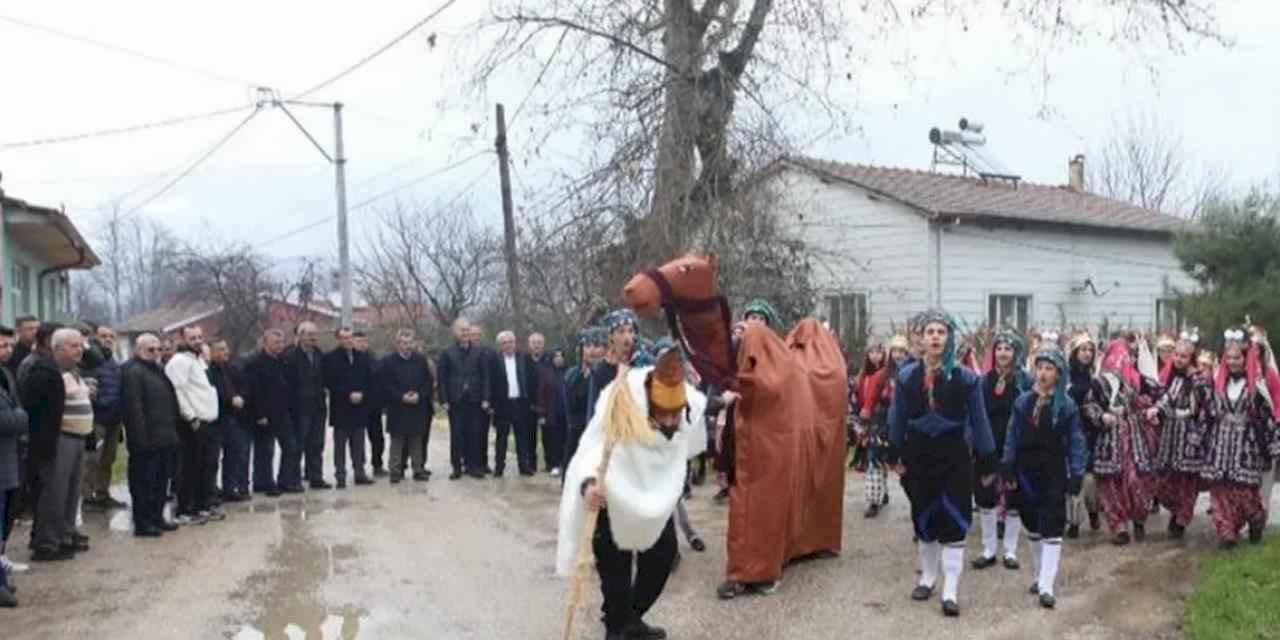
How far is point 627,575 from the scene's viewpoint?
23.2ft

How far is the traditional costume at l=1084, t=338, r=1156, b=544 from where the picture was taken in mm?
9859

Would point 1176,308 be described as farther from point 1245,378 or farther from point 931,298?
point 1245,378

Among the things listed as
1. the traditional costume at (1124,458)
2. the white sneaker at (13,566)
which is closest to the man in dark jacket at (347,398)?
the white sneaker at (13,566)

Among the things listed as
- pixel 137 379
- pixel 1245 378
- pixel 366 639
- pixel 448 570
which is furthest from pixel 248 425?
pixel 1245 378

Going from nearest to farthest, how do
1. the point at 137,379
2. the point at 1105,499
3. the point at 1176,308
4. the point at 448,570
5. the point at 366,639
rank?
the point at 366,639 < the point at 448,570 < the point at 1105,499 < the point at 137,379 < the point at 1176,308

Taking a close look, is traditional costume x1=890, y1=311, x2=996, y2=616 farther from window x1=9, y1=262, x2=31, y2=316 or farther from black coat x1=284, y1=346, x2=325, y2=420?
window x1=9, y1=262, x2=31, y2=316

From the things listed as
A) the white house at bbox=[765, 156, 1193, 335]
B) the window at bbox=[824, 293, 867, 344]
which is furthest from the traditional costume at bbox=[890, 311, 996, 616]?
the window at bbox=[824, 293, 867, 344]

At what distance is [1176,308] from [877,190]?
524cm

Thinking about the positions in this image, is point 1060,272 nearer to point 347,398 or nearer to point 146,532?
point 347,398

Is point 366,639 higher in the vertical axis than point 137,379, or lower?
lower

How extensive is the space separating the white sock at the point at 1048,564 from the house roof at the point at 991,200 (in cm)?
1318

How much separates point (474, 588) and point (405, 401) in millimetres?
5892

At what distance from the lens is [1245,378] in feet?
31.2

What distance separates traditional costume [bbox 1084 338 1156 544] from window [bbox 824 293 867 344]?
10.3m
